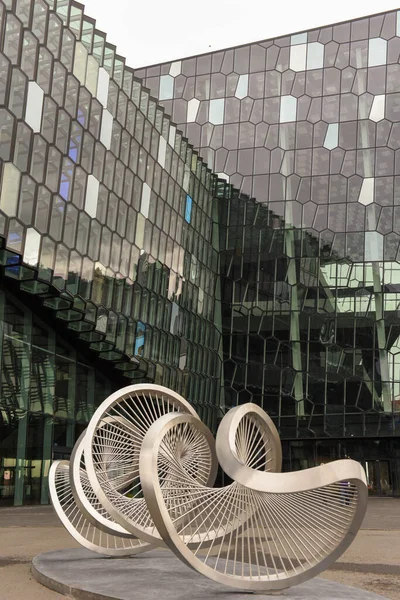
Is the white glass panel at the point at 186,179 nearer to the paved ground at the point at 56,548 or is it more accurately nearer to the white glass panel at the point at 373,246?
the white glass panel at the point at 373,246

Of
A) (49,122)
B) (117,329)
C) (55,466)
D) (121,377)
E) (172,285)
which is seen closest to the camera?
(55,466)

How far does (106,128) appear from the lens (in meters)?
24.8

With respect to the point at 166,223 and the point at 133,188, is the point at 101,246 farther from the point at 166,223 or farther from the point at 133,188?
the point at 166,223

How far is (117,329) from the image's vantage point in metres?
26.2

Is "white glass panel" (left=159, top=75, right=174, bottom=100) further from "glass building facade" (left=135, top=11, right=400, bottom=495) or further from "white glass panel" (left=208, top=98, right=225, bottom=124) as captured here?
"white glass panel" (left=208, top=98, right=225, bottom=124)

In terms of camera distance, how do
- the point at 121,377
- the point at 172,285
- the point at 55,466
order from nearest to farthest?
the point at 55,466
the point at 121,377
the point at 172,285

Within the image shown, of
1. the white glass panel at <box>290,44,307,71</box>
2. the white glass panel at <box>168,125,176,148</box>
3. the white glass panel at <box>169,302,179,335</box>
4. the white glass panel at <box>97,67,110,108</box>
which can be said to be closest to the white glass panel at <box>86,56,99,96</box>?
the white glass panel at <box>97,67,110,108</box>

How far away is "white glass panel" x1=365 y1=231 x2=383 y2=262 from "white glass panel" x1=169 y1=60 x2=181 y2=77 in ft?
Result: 45.9

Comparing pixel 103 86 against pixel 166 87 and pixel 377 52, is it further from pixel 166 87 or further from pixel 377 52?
pixel 377 52

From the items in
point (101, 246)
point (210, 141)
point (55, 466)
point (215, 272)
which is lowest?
point (55, 466)

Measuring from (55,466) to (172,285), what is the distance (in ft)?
70.9

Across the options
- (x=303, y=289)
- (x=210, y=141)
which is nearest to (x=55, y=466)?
(x=303, y=289)

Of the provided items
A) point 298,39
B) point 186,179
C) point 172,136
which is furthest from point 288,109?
point 172,136

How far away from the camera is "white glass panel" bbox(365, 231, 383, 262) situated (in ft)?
120
